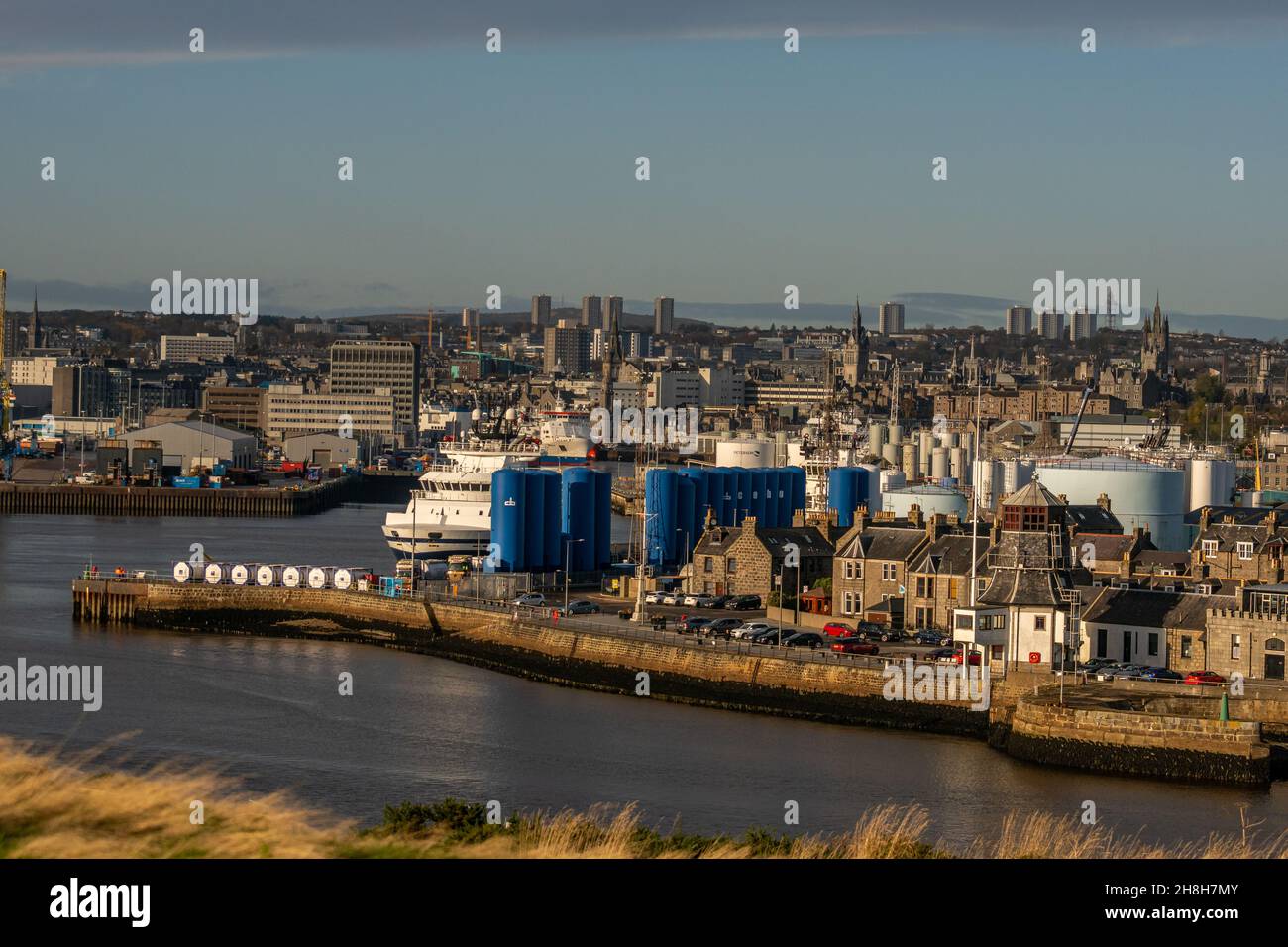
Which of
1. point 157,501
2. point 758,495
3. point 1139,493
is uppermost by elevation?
point 1139,493

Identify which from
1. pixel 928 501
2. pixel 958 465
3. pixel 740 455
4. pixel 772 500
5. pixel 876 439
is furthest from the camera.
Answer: pixel 876 439

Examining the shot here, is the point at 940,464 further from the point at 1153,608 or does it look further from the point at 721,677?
the point at 1153,608

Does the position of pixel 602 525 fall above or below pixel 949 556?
Result: below

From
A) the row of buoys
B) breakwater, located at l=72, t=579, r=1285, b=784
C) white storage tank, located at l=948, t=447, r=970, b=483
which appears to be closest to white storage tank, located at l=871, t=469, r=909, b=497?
white storage tank, located at l=948, t=447, r=970, b=483

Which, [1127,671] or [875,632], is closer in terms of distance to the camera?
[1127,671]

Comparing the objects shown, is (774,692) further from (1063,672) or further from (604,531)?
(604,531)

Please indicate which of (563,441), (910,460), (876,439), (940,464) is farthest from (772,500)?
(563,441)

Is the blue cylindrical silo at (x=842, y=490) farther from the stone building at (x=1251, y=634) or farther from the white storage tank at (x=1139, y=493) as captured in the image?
the stone building at (x=1251, y=634)
